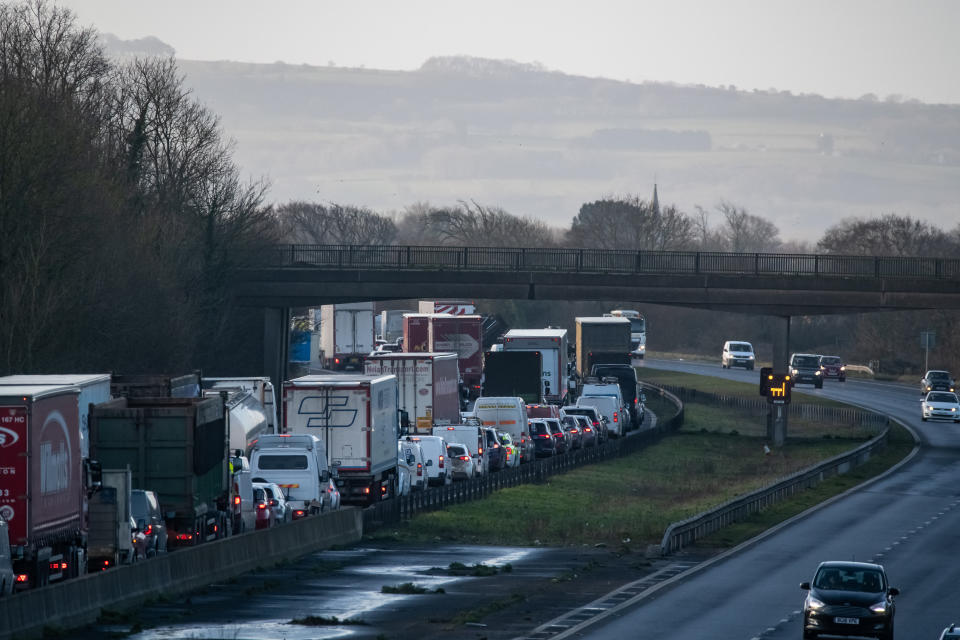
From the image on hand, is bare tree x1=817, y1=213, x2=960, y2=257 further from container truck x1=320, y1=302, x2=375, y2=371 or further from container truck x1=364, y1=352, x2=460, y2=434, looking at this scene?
container truck x1=364, y1=352, x2=460, y2=434

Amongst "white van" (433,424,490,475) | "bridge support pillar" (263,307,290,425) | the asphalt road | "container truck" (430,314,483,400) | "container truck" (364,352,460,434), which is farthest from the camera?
"bridge support pillar" (263,307,290,425)

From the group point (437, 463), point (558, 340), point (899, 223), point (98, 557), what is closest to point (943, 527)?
point (437, 463)

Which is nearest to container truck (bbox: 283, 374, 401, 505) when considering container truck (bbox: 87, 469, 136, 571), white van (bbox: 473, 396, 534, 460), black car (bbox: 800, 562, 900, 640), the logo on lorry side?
the logo on lorry side

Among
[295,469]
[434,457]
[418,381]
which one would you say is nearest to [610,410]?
[418,381]

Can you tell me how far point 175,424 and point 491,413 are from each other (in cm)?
2951

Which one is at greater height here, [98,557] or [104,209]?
[104,209]

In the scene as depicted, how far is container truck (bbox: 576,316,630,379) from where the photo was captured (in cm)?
9194

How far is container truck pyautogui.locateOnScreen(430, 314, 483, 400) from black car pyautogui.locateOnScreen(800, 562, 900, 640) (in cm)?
5125

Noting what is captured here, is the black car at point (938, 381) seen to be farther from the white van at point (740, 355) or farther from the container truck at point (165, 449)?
the container truck at point (165, 449)

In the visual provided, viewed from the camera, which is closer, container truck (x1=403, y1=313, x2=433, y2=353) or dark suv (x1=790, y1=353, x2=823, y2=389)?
container truck (x1=403, y1=313, x2=433, y2=353)

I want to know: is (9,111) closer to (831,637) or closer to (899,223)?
(831,637)

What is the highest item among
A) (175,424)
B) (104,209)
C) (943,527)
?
(104,209)

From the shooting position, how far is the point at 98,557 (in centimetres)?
2789

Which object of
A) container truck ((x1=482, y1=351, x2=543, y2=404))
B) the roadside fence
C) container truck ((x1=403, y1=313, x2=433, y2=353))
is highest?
container truck ((x1=403, y1=313, x2=433, y2=353))
